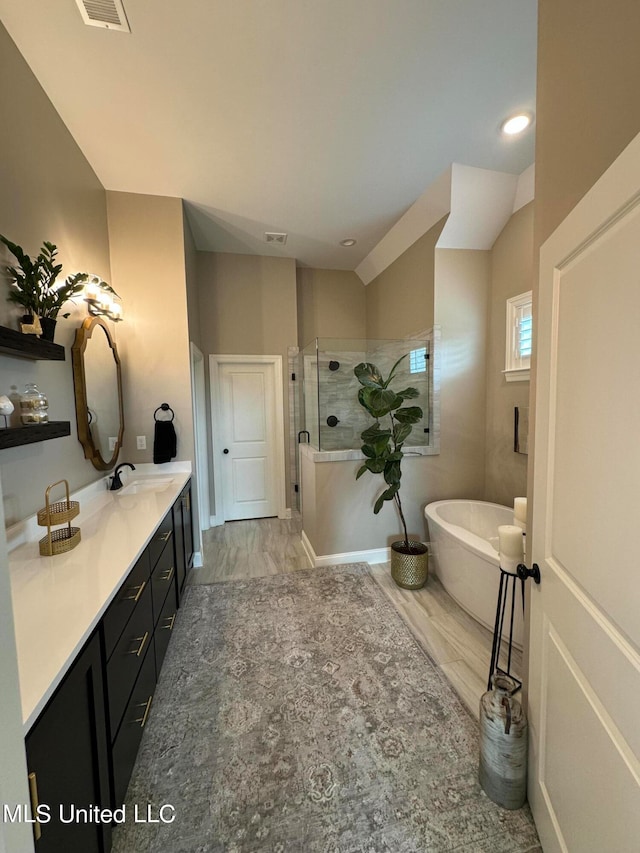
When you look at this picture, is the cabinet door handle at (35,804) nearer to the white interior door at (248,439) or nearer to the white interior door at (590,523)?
the white interior door at (590,523)

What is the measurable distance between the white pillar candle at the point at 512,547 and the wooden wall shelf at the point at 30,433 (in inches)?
73.8

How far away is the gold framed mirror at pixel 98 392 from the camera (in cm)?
212

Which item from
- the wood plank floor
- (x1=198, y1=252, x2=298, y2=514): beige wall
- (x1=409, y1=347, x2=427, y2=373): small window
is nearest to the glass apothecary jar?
the wood plank floor

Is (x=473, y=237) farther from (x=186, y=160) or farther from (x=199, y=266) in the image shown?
(x=199, y=266)

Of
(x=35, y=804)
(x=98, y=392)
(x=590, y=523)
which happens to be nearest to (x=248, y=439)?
(x=98, y=392)

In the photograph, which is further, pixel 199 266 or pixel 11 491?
pixel 199 266

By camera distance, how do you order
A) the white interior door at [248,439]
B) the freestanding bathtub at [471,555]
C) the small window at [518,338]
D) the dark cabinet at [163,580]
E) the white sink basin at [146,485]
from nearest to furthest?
the dark cabinet at [163,580]
the freestanding bathtub at [471,555]
the white sink basin at [146,485]
the small window at [518,338]
the white interior door at [248,439]

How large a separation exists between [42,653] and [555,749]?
144cm

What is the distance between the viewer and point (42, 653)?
Answer: 2.77 feet

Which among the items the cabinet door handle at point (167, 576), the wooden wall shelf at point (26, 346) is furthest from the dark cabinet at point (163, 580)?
the wooden wall shelf at point (26, 346)

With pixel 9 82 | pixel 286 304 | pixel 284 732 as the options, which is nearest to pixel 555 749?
pixel 284 732

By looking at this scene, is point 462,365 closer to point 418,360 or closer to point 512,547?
point 418,360

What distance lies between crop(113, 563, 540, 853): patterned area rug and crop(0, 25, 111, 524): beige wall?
1.23m

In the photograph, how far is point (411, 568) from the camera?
2.62 m
